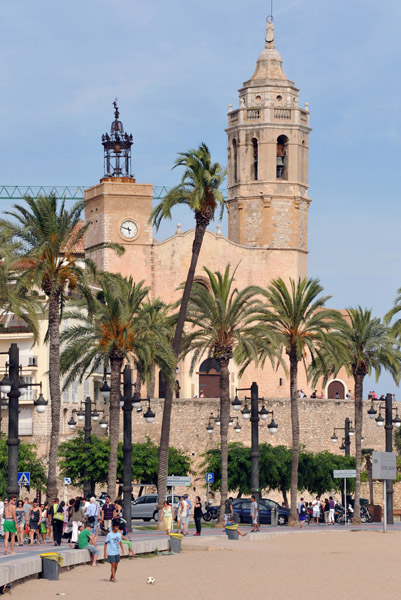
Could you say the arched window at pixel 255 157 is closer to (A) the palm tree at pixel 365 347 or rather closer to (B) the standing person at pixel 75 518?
(A) the palm tree at pixel 365 347

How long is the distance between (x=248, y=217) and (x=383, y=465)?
39144 mm

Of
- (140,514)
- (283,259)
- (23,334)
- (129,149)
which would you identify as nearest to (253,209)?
(283,259)

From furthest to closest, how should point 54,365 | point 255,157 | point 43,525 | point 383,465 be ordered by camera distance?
point 255,157 → point 383,465 → point 54,365 → point 43,525

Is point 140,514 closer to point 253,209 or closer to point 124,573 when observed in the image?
point 124,573

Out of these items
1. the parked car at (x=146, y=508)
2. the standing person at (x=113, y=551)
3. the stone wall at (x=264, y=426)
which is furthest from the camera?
the stone wall at (x=264, y=426)

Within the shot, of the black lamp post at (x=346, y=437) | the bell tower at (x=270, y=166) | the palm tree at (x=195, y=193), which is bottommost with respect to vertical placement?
the black lamp post at (x=346, y=437)

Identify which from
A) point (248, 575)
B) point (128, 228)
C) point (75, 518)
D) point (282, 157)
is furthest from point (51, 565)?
point (282, 157)

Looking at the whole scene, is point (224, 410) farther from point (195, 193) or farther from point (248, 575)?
point (248, 575)

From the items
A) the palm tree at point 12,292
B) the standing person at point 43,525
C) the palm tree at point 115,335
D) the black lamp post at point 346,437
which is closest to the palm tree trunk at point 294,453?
the palm tree at point 115,335

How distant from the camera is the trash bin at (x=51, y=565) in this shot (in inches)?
1071

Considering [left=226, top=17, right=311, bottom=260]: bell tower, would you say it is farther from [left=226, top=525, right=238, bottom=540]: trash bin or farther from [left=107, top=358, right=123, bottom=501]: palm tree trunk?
[left=226, top=525, right=238, bottom=540]: trash bin

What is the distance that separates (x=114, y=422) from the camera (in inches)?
1729

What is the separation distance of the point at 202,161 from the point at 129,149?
45813 mm

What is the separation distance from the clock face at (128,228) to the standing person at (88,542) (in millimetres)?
47699
